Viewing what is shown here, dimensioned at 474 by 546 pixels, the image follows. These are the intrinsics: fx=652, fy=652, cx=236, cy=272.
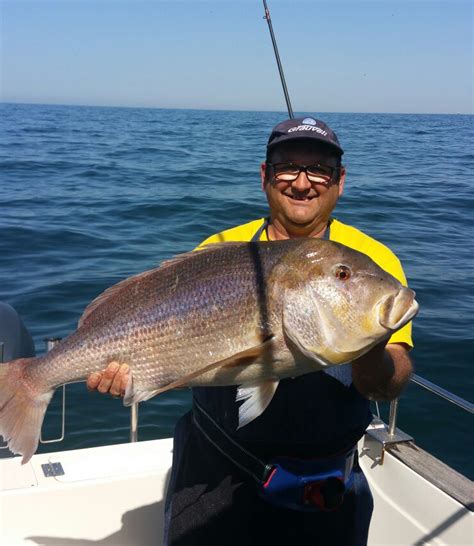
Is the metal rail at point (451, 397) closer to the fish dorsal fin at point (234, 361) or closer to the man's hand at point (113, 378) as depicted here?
the fish dorsal fin at point (234, 361)

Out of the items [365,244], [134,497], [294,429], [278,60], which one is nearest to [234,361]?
[294,429]

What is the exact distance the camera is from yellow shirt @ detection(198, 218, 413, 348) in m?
2.71

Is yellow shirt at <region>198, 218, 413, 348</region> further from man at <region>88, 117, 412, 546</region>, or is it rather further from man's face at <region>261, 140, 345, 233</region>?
man's face at <region>261, 140, 345, 233</region>

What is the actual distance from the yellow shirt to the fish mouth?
1.25 ft

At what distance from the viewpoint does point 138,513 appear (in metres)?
3.60

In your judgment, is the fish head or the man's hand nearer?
the fish head

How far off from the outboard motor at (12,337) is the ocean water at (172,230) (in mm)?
1826

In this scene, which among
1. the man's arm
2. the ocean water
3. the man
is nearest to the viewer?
the man's arm

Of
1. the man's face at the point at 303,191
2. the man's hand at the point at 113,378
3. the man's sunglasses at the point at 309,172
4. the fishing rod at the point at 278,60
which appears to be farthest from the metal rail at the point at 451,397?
the fishing rod at the point at 278,60

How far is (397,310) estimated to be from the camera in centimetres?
219

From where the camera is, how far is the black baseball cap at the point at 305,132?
9.34 ft

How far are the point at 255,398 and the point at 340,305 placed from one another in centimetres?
45

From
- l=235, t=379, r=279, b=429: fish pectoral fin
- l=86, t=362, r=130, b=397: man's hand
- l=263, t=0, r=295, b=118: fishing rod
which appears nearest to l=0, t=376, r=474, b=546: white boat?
l=86, t=362, r=130, b=397: man's hand

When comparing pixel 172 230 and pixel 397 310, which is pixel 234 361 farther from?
pixel 172 230
